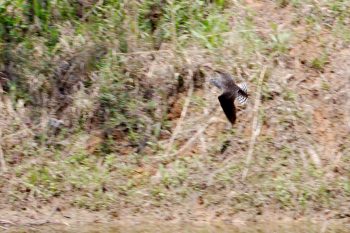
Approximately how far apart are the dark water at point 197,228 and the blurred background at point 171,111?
0.12 m

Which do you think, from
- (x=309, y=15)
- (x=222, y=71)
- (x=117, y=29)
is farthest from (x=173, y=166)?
(x=309, y=15)

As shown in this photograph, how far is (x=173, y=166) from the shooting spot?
274 inches

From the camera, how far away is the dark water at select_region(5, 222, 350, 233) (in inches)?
246

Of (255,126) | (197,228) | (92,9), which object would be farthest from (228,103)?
(92,9)

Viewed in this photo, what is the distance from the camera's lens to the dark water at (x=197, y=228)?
6.24 metres

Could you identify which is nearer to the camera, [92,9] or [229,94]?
[229,94]

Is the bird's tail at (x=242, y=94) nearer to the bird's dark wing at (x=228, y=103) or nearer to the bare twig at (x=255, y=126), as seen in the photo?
the bird's dark wing at (x=228, y=103)

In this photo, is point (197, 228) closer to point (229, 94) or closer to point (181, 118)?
point (229, 94)

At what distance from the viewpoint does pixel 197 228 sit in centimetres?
638

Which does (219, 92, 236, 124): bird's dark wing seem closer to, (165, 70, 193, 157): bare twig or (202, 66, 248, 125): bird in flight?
(202, 66, 248, 125): bird in flight

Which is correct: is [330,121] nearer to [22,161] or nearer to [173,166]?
[173,166]

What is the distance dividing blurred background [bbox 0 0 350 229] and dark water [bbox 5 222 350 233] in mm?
124

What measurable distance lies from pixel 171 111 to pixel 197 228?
1.38 metres

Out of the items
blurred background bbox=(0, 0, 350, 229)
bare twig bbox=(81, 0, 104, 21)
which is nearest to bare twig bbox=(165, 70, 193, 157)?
blurred background bbox=(0, 0, 350, 229)
